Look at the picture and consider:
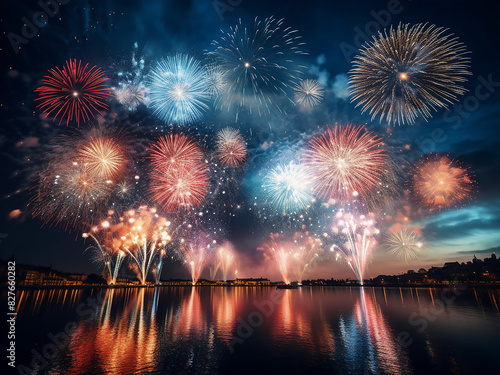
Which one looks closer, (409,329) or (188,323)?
(409,329)

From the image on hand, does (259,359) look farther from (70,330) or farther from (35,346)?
(70,330)

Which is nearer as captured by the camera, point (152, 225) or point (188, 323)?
point (188, 323)

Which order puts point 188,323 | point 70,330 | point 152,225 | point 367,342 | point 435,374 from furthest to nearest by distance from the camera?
point 152,225, point 188,323, point 70,330, point 367,342, point 435,374

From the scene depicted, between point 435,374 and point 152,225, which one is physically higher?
point 152,225

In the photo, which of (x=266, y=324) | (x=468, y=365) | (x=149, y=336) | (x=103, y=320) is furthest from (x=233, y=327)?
(x=468, y=365)

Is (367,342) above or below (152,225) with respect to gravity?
below

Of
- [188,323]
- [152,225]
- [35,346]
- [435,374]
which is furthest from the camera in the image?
[152,225]

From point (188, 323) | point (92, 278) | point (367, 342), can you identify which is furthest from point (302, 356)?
point (92, 278)

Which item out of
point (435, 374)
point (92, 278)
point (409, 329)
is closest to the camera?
point (435, 374)

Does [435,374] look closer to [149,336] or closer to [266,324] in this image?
[266,324]
